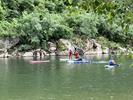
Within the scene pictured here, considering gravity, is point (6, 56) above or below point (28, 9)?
below

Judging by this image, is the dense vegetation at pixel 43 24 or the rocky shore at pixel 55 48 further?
the dense vegetation at pixel 43 24

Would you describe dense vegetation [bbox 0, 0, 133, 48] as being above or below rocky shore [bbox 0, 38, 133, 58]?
above

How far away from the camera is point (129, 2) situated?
14.6ft

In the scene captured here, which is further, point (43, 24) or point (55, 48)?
point (43, 24)

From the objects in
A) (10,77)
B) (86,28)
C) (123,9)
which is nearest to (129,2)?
(123,9)

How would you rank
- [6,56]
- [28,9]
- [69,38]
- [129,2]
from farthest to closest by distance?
[28,9] < [69,38] < [6,56] < [129,2]

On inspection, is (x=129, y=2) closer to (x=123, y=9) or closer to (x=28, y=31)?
(x=123, y=9)

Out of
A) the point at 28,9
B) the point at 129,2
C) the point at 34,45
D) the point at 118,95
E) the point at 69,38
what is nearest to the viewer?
the point at 129,2

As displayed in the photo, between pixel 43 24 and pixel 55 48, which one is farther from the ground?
pixel 43 24

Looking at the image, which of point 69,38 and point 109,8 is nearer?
point 109,8

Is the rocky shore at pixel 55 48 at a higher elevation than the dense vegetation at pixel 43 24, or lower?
lower

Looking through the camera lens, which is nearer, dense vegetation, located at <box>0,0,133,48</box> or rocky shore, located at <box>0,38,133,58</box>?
rocky shore, located at <box>0,38,133,58</box>

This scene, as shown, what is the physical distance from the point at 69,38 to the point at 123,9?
6073 cm

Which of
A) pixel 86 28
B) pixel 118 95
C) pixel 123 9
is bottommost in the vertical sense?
pixel 118 95
